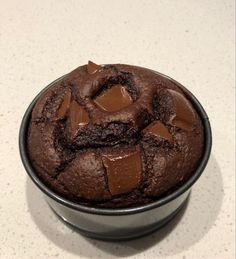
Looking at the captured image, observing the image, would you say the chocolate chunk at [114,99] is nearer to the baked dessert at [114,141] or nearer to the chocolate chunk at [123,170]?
the baked dessert at [114,141]

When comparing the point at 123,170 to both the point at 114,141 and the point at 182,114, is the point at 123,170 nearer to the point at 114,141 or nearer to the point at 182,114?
the point at 114,141

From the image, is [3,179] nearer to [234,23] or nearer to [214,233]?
[214,233]

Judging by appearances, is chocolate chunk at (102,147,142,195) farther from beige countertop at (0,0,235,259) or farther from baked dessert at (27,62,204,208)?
beige countertop at (0,0,235,259)

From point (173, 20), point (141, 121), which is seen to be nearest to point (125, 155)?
point (141, 121)

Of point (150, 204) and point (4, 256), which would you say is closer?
point (150, 204)

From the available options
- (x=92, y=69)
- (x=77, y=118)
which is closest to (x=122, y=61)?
(x=92, y=69)

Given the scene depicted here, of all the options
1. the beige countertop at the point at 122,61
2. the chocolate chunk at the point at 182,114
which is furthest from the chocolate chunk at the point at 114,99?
the beige countertop at the point at 122,61
